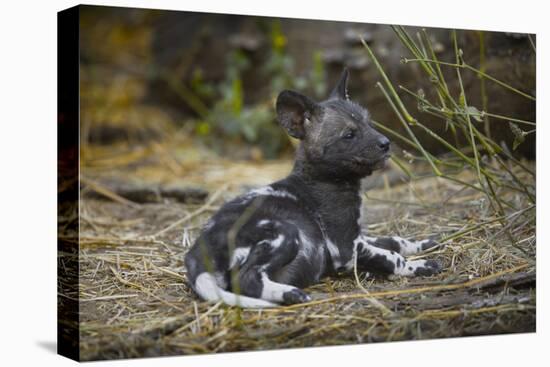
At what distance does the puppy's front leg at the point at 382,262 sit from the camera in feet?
19.6

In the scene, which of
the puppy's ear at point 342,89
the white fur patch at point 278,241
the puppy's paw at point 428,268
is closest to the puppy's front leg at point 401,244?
the puppy's paw at point 428,268

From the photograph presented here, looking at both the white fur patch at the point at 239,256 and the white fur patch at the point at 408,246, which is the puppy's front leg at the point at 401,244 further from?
the white fur patch at the point at 239,256

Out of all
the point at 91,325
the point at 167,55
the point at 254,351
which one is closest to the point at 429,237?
the point at 254,351

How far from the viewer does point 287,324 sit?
17.7 ft

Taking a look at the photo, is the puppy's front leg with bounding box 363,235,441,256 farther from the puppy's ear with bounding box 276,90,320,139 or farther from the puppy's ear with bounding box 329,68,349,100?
the puppy's ear with bounding box 329,68,349,100

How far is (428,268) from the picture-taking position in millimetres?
6082

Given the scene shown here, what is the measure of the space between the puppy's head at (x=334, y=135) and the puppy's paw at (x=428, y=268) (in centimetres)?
85

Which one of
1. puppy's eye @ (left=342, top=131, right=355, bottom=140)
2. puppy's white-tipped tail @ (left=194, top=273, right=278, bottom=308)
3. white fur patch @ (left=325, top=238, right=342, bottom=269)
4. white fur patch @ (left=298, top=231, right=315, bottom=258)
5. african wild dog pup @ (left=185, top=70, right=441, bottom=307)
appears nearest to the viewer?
puppy's white-tipped tail @ (left=194, top=273, right=278, bottom=308)

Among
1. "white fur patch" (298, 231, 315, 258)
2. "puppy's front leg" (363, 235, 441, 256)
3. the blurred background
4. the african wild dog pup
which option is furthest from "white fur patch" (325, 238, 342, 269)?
the blurred background

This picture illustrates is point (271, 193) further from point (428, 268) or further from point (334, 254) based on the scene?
point (428, 268)

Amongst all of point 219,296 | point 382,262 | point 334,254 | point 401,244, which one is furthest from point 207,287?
point 401,244

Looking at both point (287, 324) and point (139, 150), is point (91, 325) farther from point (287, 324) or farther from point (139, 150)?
point (139, 150)

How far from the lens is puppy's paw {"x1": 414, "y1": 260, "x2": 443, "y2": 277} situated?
6.05 meters

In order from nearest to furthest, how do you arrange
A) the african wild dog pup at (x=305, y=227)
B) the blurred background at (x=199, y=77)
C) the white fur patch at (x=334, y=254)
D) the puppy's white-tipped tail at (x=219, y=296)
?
the puppy's white-tipped tail at (x=219, y=296) → the african wild dog pup at (x=305, y=227) → the white fur patch at (x=334, y=254) → the blurred background at (x=199, y=77)
